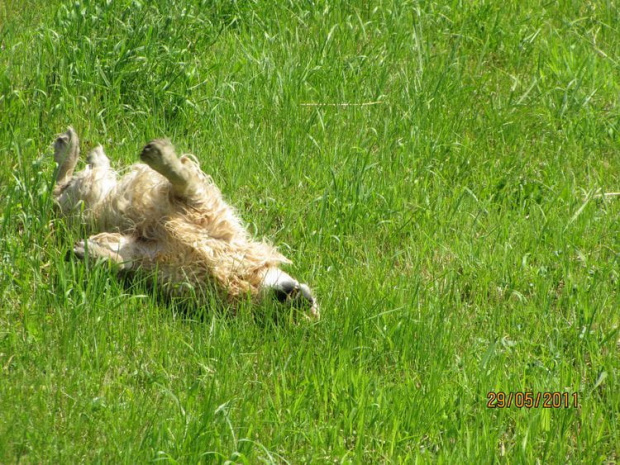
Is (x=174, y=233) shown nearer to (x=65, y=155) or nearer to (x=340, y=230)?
(x=65, y=155)

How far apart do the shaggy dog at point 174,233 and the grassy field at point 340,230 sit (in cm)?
13

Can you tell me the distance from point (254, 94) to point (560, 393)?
2931 millimetres

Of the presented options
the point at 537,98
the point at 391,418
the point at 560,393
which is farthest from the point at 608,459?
the point at 537,98

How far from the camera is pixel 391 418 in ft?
13.0

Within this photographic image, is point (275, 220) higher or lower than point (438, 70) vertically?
lower

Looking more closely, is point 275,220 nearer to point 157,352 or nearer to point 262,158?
point 262,158

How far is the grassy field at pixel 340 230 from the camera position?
390 cm

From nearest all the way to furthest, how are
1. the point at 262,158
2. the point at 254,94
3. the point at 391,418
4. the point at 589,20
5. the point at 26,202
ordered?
the point at 391,418, the point at 26,202, the point at 262,158, the point at 254,94, the point at 589,20
